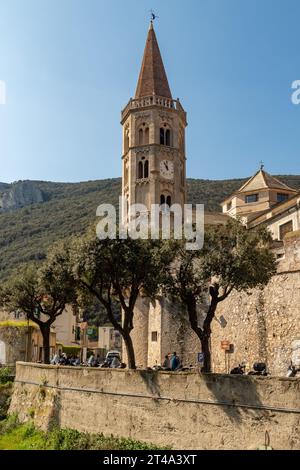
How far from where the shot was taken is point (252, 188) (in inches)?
2281

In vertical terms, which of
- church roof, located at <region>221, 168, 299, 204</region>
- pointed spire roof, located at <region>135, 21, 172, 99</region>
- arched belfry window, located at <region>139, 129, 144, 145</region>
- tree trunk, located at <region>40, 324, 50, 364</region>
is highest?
pointed spire roof, located at <region>135, 21, 172, 99</region>

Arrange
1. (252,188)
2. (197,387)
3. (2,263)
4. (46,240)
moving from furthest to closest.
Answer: (46,240)
(2,263)
(252,188)
(197,387)

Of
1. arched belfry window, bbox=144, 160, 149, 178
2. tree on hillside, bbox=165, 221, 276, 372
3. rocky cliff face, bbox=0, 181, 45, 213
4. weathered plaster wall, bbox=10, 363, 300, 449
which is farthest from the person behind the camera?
rocky cliff face, bbox=0, 181, 45, 213

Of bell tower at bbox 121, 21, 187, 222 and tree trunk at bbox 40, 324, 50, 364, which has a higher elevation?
bell tower at bbox 121, 21, 187, 222

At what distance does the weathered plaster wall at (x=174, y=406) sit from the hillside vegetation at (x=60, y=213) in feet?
234

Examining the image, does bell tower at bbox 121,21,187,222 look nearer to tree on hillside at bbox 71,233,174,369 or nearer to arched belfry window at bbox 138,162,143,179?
arched belfry window at bbox 138,162,143,179

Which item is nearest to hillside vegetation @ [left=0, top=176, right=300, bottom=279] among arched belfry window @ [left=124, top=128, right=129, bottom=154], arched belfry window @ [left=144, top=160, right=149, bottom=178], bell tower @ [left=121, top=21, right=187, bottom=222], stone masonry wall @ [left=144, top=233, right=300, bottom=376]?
arched belfry window @ [left=124, top=128, right=129, bottom=154]

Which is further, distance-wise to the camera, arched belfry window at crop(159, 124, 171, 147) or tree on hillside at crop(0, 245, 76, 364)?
arched belfry window at crop(159, 124, 171, 147)

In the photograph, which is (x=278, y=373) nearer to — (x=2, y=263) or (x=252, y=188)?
(x=252, y=188)

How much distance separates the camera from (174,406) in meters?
19.4

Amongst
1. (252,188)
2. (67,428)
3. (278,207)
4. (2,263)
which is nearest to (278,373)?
(67,428)

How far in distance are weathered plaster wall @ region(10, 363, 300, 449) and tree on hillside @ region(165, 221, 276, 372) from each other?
2395 millimetres

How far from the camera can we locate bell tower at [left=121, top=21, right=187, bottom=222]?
→ 56.5 meters
